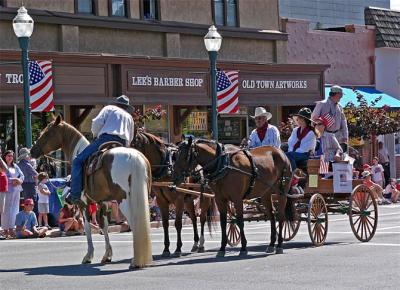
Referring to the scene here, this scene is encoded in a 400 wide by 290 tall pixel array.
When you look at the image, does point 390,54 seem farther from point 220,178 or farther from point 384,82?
point 220,178

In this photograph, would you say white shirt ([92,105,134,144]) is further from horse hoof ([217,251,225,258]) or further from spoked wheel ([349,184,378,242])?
spoked wheel ([349,184,378,242])

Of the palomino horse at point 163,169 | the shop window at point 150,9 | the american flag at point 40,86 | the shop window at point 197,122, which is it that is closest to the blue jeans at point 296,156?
the palomino horse at point 163,169

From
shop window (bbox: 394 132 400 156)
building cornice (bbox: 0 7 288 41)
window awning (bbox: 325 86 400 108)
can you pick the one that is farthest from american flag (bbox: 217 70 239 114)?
shop window (bbox: 394 132 400 156)

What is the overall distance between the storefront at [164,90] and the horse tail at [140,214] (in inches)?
551

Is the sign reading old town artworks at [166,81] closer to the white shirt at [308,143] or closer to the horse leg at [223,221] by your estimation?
the white shirt at [308,143]

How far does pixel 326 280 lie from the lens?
12.0 m

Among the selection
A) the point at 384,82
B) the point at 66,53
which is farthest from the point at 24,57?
the point at 384,82

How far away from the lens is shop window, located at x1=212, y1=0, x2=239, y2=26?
35.0m

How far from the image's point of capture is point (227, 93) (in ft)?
104

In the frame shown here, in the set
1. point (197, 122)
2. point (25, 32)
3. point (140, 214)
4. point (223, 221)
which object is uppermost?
point (25, 32)

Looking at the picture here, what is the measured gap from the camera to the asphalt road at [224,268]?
12.0 metres

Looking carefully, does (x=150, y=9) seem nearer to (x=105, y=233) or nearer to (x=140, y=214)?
(x=105, y=233)

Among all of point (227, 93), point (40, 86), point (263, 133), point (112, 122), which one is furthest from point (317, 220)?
point (227, 93)

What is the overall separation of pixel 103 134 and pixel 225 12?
21314mm
